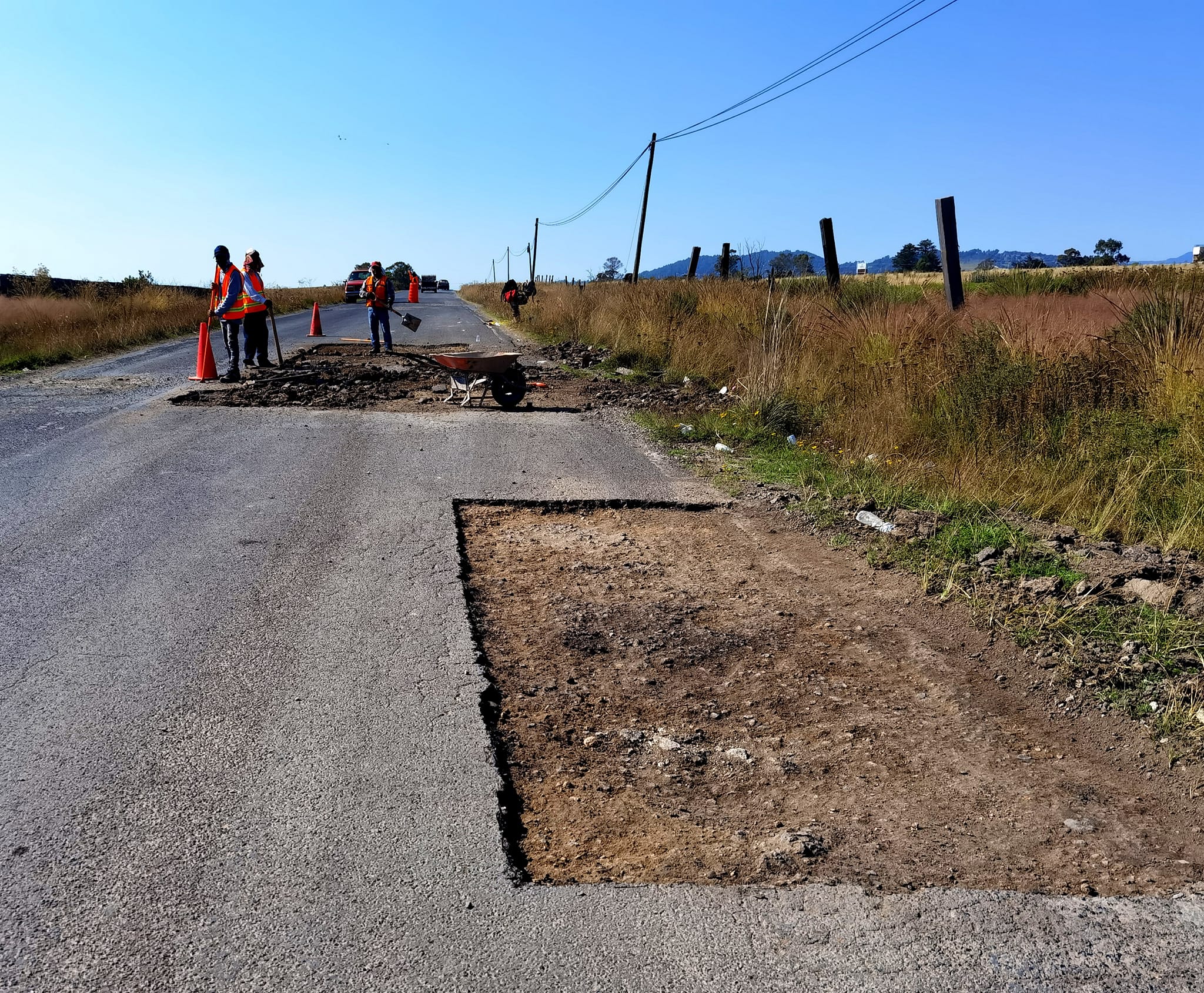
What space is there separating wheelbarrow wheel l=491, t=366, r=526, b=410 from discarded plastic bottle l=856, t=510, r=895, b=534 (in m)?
6.22

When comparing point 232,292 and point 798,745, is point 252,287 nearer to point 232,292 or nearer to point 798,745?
point 232,292

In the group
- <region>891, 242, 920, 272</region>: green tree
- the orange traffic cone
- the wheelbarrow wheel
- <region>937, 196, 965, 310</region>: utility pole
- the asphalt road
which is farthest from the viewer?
<region>891, 242, 920, 272</region>: green tree

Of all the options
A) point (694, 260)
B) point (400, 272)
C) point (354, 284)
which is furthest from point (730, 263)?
point (400, 272)

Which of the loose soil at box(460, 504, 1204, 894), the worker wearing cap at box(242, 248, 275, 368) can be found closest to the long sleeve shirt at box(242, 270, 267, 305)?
the worker wearing cap at box(242, 248, 275, 368)

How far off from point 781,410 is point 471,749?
7.65m

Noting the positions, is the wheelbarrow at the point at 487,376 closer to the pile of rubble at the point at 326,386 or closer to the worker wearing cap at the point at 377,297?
the pile of rubble at the point at 326,386

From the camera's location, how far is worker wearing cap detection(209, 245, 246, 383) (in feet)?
46.7

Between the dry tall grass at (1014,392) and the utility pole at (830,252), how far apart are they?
5.34 ft

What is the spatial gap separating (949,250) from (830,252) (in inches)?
198

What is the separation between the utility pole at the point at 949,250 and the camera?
11156mm

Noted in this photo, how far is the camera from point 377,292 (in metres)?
17.4

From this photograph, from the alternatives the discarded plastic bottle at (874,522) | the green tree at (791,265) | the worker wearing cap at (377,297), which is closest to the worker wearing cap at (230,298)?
the worker wearing cap at (377,297)

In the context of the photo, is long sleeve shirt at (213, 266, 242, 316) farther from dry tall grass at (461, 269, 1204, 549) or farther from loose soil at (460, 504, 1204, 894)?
loose soil at (460, 504, 1204, 894)

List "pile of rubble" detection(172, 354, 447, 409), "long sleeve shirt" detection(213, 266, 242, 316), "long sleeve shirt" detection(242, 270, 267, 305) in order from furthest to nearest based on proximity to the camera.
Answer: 1. "long sleeve shirt" detection(242, 270, 267, 305)
2. "long sleeve shirt" detection(213, 266, 242, 316)
3. "pile of rubble" detection(172, 354, 447, 409)
